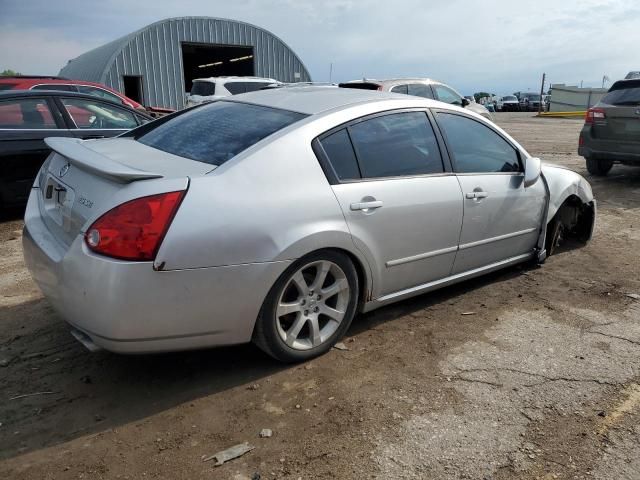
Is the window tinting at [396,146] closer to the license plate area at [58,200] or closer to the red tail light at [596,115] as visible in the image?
the license plate area at [58,200]

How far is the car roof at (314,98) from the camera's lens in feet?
11.3

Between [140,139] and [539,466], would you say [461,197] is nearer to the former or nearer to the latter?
[539,466]

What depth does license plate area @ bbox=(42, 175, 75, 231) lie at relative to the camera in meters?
2.90

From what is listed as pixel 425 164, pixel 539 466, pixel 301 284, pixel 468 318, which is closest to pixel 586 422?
pixel 539 466

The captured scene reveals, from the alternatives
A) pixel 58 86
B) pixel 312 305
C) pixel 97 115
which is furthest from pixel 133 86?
pixel 312 305

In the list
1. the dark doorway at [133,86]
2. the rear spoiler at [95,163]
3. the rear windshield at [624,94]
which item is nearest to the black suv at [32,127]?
the rear spoiler at [95,163]

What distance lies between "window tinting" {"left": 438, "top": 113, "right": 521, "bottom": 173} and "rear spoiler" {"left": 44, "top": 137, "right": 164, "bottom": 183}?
213cm

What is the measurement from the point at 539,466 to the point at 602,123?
777 centimetres

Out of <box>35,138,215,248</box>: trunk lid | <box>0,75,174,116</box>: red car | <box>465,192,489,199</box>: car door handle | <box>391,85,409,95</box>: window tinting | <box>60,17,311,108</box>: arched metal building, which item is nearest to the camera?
<box>35,138,215,248</box>: trunk lid

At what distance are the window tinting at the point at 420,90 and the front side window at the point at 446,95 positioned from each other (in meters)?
0.28

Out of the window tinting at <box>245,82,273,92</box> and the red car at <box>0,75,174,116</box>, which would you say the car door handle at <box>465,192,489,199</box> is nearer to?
the red car at <box>0,75,174,116</box>

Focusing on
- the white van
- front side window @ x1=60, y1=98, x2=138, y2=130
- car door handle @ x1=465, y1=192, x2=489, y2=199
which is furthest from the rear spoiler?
the white van

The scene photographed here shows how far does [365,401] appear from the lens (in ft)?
9.34

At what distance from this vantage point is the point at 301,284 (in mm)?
3035
